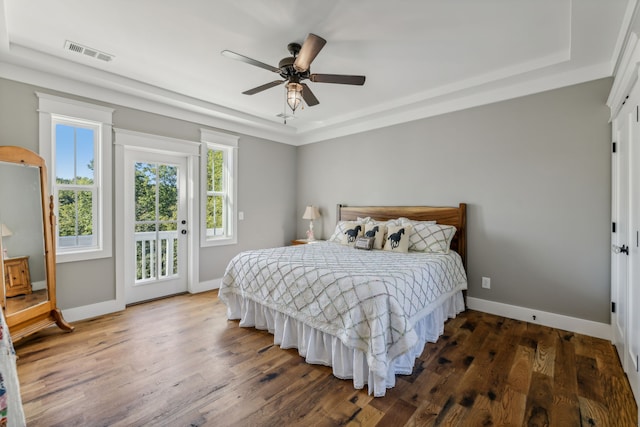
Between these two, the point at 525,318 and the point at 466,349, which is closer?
the point at 466,349

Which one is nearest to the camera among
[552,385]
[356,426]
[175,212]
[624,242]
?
[356,426]

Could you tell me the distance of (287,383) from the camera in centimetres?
201

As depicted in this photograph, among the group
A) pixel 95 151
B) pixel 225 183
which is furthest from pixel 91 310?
pixel 225 183

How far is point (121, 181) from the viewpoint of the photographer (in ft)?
Result: 11.0

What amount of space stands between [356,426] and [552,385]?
1.42m

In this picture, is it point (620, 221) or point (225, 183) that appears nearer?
point (620, 221)

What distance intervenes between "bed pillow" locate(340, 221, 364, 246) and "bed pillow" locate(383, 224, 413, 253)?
0.41 meters

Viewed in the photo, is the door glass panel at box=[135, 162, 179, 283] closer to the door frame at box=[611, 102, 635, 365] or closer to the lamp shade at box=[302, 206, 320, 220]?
the lamp shade at box=[302, 206, 320, 220]

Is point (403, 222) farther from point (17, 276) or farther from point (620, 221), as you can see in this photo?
point (17, 276)

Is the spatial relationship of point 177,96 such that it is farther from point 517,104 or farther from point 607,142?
point 607,142

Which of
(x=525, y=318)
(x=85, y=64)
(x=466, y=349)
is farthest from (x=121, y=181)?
(x=525, y=318)

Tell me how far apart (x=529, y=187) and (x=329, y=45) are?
248cm

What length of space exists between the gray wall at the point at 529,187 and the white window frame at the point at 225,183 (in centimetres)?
242

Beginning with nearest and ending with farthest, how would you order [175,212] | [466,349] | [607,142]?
[466,349] → [607,142] → [175,212]
